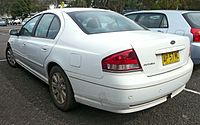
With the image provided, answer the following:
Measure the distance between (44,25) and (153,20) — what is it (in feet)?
10.1

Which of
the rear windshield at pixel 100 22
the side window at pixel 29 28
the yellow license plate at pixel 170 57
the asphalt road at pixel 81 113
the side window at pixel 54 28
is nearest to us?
the yellow license plate at pixel 170 57

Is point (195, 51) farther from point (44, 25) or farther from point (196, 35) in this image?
point (44, 25)

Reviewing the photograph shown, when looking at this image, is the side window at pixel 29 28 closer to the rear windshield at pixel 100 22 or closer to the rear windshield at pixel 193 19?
the rear windshield at pixel 100 22

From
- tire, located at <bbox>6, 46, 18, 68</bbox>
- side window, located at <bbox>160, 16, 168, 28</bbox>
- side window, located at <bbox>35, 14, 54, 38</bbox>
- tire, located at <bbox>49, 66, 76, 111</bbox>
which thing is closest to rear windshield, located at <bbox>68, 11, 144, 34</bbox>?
side window, located at <bbox>35, 14, 54, 38</bbox>

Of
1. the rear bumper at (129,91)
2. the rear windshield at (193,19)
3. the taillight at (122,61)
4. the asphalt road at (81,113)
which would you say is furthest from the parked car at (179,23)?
the taillight at (122,61)

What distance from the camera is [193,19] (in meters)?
5.49

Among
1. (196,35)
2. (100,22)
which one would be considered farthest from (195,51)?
(100,22)

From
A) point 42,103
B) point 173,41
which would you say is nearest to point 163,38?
point 173,41

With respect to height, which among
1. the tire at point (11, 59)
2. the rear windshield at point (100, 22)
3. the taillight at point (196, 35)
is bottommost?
the tire at point (11, 59)

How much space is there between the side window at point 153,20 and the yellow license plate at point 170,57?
2.80 meters

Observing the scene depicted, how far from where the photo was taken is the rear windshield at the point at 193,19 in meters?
5.29

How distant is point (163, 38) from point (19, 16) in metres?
75.3

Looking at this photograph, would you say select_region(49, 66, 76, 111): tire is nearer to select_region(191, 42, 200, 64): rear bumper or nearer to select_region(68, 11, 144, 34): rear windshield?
select_region(68, 11, 144, 34): rear windshield

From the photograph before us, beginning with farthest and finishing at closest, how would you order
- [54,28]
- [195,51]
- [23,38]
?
1. [195,51]
2. [23,38]
3. [54,28]
